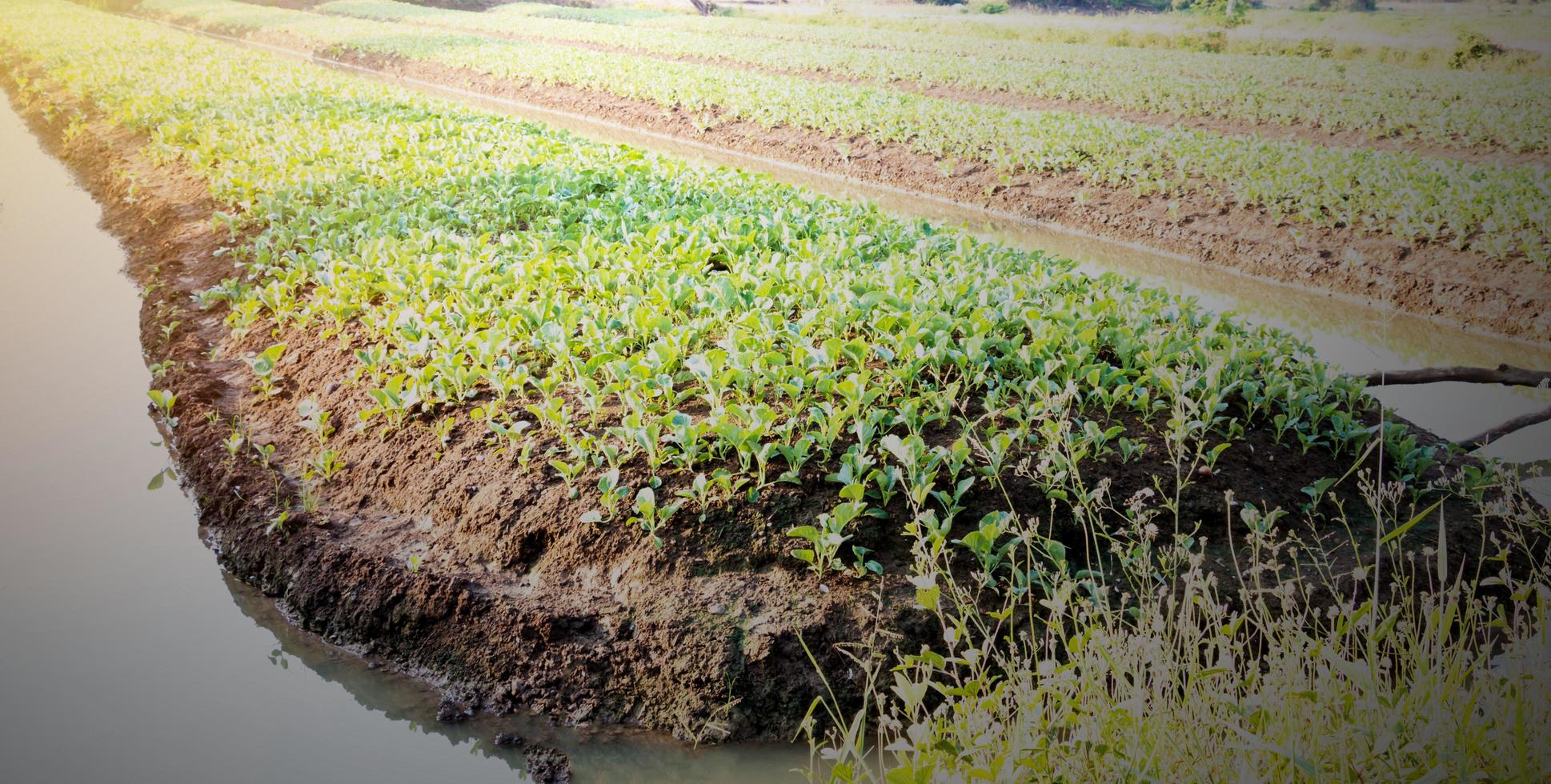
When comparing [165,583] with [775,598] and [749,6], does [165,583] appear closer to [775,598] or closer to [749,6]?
[775,598]

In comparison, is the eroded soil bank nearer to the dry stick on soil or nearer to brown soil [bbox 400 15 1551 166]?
the dry stick on soil

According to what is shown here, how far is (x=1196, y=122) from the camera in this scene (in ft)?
41.2

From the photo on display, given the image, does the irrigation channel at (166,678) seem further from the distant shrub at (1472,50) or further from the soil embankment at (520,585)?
the distant shrub at (1472,50)

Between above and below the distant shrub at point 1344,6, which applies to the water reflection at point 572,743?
below

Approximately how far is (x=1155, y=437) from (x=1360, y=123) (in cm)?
989

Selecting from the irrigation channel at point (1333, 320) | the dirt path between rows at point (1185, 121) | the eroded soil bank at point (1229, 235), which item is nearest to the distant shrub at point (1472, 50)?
the dirt path between rows at point (1185, 121)

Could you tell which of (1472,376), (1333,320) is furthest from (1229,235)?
(1472,376)

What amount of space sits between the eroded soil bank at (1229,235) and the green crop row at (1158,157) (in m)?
0.13

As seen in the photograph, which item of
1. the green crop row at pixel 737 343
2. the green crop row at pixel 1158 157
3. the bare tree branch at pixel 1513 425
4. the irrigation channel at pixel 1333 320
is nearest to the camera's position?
the green crop row at pixel 737 343

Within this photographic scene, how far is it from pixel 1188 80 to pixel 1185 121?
237cm

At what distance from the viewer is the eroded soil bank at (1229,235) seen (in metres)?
6.90

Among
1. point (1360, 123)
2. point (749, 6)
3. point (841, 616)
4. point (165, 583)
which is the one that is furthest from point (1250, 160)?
point (749, 6)

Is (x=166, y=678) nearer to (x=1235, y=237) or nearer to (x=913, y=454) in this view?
(x=913, y=454)

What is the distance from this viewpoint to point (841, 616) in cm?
311
